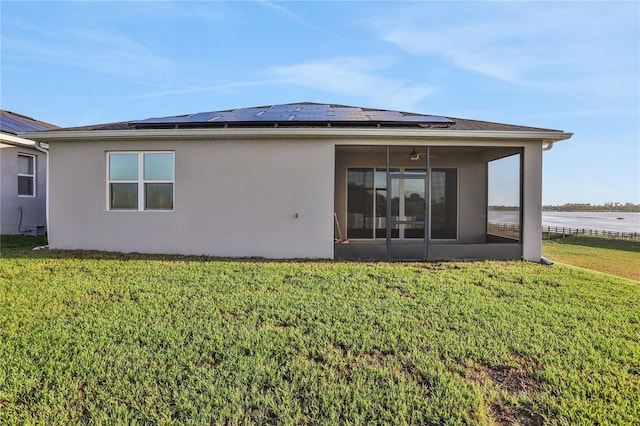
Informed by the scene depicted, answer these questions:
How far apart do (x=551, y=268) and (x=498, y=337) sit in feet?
15.8

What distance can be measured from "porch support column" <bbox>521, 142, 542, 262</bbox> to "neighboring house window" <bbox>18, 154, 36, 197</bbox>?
50.9ft

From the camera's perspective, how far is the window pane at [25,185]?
446 inches

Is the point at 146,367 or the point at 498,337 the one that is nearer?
the point at 146,367

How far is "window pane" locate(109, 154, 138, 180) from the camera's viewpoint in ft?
27.6

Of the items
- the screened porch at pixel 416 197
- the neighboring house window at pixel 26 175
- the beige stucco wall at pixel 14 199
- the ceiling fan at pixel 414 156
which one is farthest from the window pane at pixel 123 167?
the ceiling fan at pixel 414 156

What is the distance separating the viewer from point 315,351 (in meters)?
3.23

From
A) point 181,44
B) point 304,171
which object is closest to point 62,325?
point 304,171

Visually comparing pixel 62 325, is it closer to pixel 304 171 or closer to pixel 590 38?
pixel 304 171

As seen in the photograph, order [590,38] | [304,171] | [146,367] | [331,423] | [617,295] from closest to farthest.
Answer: [331,423]
[146,367]
[617,295]
[304,171]
[590,38]

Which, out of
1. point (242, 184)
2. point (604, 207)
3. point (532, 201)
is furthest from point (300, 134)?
point (604, 207)

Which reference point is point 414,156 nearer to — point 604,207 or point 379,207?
point 379,207

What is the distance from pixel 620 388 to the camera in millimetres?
2691

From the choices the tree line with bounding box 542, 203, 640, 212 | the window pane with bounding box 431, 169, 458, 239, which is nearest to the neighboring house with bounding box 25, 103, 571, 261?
the window pane with bounding box 431, 169, 458, 239

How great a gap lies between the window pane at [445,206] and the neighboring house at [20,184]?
13.1m
